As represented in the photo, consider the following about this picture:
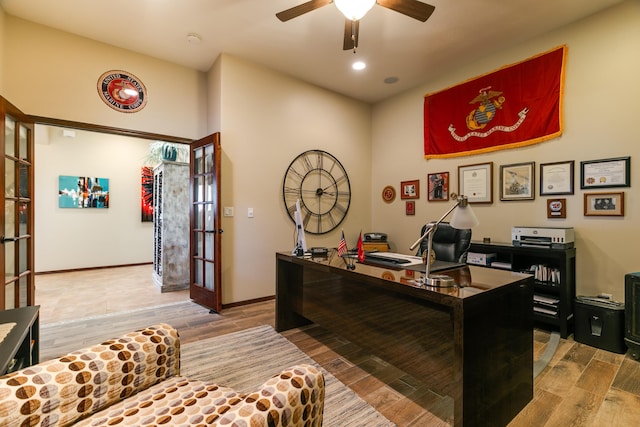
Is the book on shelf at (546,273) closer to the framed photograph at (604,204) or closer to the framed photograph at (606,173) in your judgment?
the framed photograph at (604,204)

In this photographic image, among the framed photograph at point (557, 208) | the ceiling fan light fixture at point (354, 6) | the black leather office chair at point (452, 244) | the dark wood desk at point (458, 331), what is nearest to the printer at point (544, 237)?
the framed photograph at point (557, 208)

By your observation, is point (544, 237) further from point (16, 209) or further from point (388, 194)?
point (16, 209)

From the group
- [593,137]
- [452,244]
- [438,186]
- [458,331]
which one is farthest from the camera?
[438,186]

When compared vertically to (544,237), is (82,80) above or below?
above

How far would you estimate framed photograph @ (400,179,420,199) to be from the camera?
13.9 ft

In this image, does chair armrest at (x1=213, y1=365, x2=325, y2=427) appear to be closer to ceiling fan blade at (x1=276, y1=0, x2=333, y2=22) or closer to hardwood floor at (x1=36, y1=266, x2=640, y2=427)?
hardwood floor at (x1=36, y1=266, x2=640, y2=427)

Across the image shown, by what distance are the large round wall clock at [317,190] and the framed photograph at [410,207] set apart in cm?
90

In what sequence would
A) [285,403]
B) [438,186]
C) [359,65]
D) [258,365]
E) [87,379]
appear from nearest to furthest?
[285,403]
[87,379]
[258,365]
[359,65]
[438,186]

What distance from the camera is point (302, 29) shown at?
2.95 meters

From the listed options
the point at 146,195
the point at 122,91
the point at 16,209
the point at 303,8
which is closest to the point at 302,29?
the point at 303,8

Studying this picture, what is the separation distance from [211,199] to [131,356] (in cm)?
251

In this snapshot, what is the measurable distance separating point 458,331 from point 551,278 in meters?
2.12

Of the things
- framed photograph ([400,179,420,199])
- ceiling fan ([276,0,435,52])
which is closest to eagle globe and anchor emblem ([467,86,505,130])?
framed photograph ([400,179,420,199])

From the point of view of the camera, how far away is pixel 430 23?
2.83m
